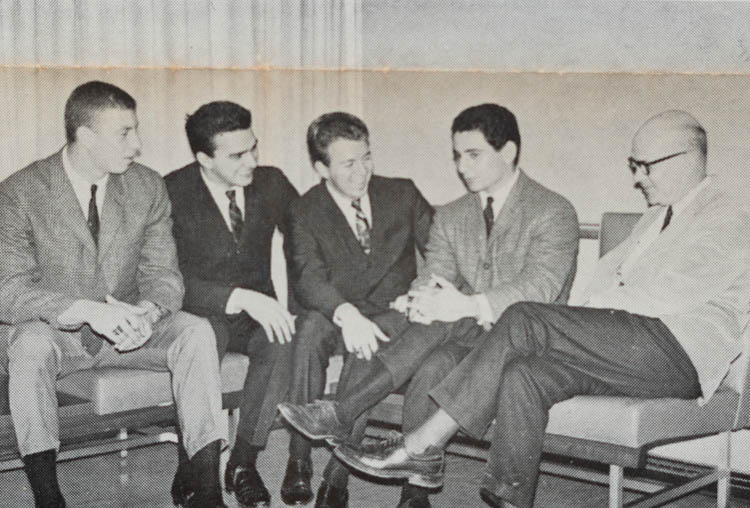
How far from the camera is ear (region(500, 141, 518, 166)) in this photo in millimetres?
3105

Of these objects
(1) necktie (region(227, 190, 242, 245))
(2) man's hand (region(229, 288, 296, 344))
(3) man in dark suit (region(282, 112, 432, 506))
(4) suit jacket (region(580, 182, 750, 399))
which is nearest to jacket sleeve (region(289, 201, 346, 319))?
(3) man in dark suit (region(282, 112, 432, 506))

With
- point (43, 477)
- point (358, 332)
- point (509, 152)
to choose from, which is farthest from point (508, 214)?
point (43, 477)

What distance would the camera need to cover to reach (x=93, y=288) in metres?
3.04

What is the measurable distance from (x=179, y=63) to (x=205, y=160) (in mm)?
916

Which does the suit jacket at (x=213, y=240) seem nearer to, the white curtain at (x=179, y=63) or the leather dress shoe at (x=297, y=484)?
the leather dress shoe at (x=297, y=484)

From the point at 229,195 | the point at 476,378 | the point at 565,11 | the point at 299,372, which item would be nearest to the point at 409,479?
the point at 476,378

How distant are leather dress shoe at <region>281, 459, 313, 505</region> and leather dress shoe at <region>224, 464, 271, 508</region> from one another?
0.21 ft

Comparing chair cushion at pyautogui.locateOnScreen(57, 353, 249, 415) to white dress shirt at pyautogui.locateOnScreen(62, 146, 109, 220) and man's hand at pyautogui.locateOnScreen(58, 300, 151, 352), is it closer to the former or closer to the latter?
man's hand at pyautogui.locateOnScreen(58, 300, 151, 352)

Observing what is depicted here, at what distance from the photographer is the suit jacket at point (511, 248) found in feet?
9.55

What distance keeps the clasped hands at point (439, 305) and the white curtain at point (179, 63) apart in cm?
185

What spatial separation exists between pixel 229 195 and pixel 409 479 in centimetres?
141

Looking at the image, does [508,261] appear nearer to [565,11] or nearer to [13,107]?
[565,11]

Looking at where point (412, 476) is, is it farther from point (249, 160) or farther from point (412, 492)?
point (249, 160)

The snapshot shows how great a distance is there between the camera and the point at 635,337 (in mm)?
2520
